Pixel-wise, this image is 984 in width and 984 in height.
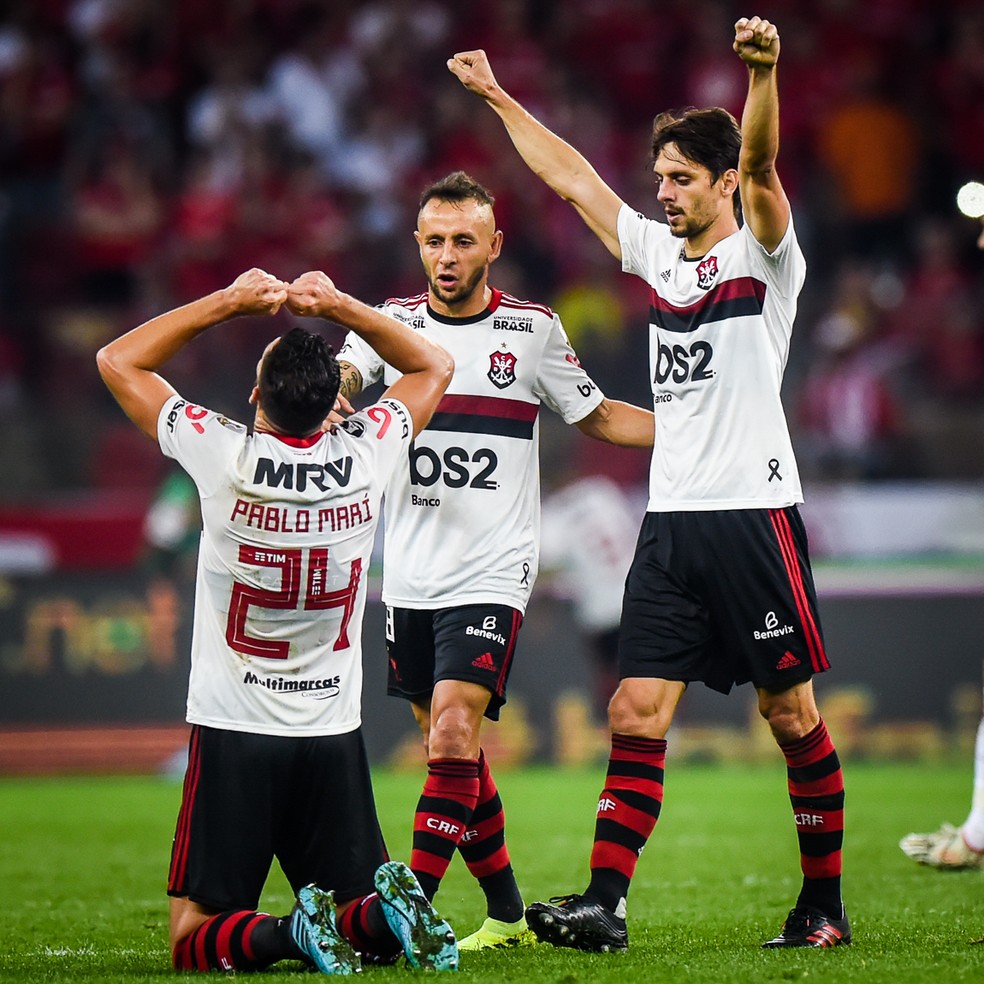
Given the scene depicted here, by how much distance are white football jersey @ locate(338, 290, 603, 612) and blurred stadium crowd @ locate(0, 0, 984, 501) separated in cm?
650

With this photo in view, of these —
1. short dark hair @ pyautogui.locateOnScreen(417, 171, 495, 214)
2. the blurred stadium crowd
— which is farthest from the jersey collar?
the blurred stadium crowd

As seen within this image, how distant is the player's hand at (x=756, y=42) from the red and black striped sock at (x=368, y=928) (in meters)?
2.79

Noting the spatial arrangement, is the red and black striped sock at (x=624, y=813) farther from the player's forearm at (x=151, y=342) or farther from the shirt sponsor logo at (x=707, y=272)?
the player's forearm at (x=151, y=342)

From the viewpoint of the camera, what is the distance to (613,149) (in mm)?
15711

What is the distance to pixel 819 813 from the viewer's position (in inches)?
223

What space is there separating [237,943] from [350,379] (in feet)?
7.00

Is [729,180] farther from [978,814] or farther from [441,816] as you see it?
[978,814]

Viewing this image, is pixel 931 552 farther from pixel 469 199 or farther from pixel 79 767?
pixel 469 199

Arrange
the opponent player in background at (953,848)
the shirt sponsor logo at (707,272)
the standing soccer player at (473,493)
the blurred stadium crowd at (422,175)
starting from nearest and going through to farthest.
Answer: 1. the shirt sponsor logo at (707,272)
2. the standing soccer player at (473,493)
3. the opponent player in background at (953,848)
4. the blurred stadium crowd at (422,175)

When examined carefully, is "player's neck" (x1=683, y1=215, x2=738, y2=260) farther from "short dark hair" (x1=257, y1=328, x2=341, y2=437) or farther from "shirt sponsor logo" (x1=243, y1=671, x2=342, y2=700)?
"shirt sponsor logo" (x1=243, y1=671, x2=342, y2=700)

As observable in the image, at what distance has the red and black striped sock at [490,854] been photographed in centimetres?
601

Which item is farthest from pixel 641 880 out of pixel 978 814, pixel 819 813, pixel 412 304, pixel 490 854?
pixel 412 304

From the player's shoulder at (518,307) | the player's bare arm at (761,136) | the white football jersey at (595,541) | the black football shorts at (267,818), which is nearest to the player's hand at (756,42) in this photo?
the player's bare arm at (761,136)

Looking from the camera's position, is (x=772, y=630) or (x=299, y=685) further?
(x=772, y=630)
